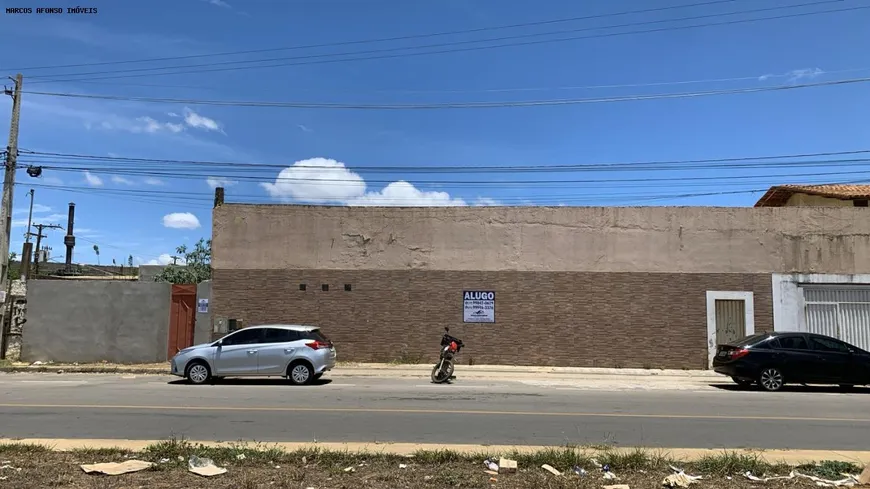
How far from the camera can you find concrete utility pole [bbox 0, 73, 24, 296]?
20828 mm

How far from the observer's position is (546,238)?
70.3ft

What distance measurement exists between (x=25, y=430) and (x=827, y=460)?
10.6m

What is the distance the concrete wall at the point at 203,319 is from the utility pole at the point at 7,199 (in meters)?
6.31

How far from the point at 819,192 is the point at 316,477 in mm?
28398

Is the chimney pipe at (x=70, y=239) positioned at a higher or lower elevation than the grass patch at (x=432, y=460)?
higher

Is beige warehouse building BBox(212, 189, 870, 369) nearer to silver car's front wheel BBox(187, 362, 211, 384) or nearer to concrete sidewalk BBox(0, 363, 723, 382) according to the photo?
concrete sidewalk BBox(0, 363, 723, 382)

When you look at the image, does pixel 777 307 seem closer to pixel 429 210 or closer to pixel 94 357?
pixel 429 210

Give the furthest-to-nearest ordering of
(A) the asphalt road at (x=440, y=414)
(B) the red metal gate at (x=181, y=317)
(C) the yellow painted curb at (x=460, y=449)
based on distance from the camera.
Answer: (B) the red metal gate at (x=181, y=317), (A) the asphalt road at (x=440, y=414), (C) the yellow painted curb at (x=460, y=449)

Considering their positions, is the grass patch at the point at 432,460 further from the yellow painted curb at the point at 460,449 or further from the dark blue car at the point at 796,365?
the dark blue car at the point at 796,365

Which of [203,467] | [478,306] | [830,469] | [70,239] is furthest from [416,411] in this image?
[70,239]

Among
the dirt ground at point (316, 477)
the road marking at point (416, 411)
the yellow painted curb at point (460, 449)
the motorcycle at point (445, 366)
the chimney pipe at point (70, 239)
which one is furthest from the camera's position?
the chimney pipe at point (70, 239)

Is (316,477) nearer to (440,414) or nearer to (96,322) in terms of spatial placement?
(440,414)

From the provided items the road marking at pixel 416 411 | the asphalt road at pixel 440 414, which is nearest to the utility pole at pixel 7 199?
the asphalt road at pixel 440 414

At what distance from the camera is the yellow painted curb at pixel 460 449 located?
7230 millimetres
